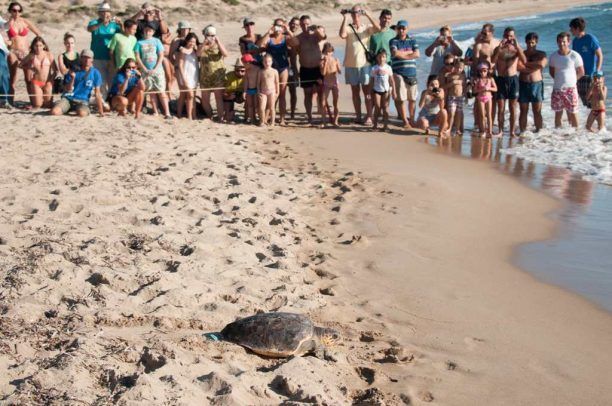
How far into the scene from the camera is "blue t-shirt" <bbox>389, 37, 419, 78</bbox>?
11.0m

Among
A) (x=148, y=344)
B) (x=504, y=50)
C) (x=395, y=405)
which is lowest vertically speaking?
(x=395, y=405)

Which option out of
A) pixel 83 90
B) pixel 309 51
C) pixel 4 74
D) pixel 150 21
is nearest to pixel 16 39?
pixel 4 74

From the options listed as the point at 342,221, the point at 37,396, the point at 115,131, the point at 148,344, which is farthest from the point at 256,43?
the point at 37,396

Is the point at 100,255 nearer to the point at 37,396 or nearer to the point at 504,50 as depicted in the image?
the point at 37,396

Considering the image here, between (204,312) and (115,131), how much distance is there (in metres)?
5.72

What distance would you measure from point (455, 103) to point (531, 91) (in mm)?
1026

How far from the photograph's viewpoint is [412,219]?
22.8 feet

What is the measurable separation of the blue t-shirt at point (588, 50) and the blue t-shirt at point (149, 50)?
5663mm

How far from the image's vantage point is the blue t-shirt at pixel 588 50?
35.1 ft

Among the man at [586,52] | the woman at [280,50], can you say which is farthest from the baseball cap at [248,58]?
the man at [586,52]

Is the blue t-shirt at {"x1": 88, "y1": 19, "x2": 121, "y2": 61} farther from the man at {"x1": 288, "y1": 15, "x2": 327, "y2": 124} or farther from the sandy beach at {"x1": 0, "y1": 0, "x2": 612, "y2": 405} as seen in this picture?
the sandy beach at {"x1": 0, "y1": 0, "x2": 612, "y2": 405}

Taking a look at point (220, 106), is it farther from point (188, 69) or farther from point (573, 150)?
point (573, 150)

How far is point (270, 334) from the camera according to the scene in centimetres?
413

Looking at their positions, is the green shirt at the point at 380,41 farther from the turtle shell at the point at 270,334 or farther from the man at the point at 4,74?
the turtle shell at the point at 270,334
